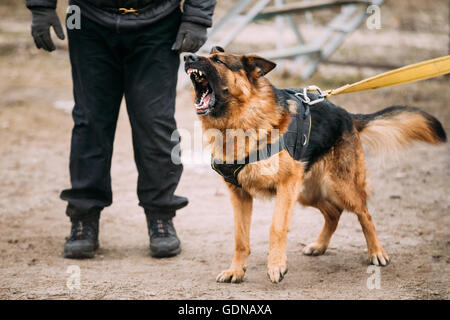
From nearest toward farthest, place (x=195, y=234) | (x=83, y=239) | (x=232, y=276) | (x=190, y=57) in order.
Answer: (x=190, y=57) → (x=232, y=276) → (x=83, y=239) → (x=195, y=234)

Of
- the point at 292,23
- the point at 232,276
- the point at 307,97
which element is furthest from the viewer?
the point at 292,23

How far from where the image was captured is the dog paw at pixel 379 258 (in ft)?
11.2

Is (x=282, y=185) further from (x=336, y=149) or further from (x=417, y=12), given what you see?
(x=417, y=12)

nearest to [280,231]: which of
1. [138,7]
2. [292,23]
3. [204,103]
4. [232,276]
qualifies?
[232,276]

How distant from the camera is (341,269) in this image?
134 inches

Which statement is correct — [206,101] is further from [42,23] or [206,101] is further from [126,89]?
[42,23]

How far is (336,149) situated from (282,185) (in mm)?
553

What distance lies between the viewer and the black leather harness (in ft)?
9.92

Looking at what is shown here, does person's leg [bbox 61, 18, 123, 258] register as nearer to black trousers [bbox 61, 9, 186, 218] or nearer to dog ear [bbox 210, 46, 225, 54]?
black trousers [bbox 61, 9, 186, 218]

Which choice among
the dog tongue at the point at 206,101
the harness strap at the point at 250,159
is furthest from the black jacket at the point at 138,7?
the harness strap at the point at 250,159

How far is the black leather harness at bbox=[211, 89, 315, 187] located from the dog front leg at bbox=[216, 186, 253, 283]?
0.47 feet

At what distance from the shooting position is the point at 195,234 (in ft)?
13.3

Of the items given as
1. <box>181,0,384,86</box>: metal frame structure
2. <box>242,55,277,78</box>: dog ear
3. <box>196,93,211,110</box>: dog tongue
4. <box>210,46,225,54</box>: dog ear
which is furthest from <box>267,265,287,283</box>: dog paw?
<box>181,0,384,86</box>: metal frame structure

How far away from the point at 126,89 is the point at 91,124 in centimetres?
32
